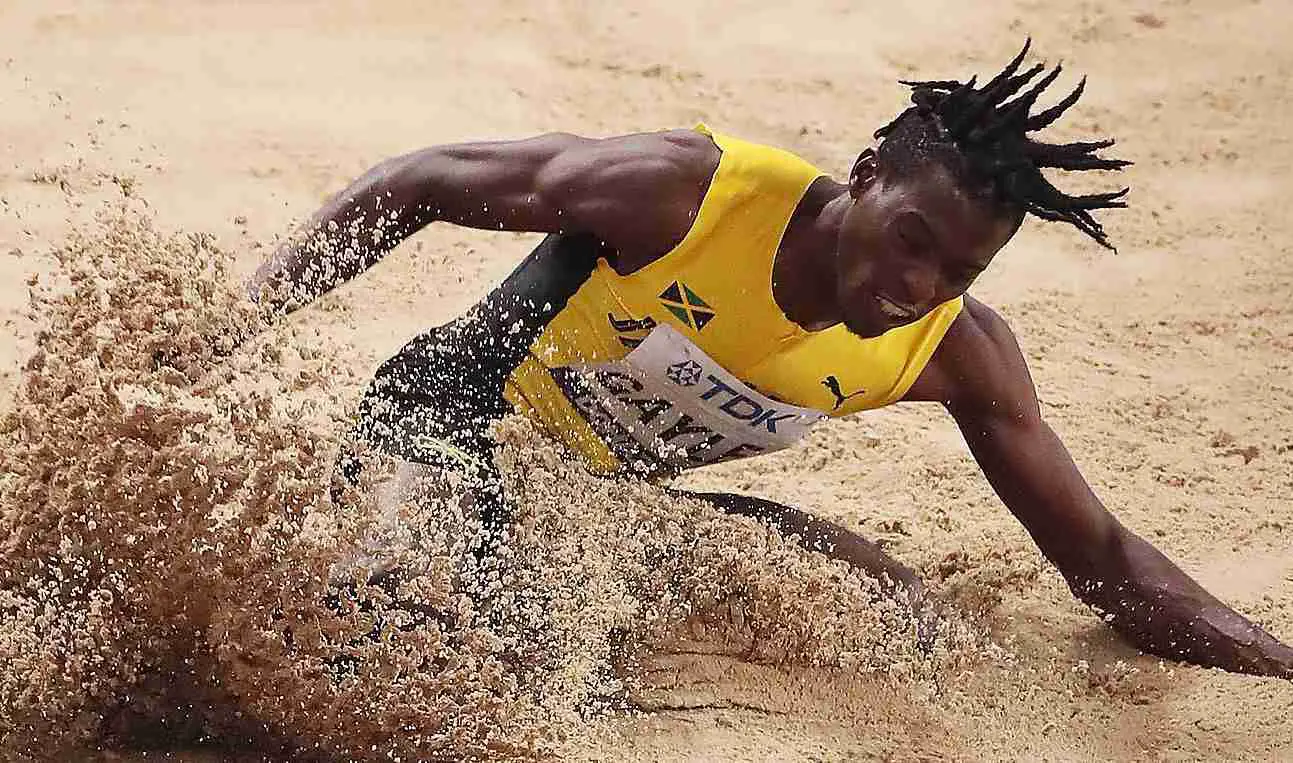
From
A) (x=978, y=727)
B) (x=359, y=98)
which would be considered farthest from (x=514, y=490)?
(x=359, y=98)

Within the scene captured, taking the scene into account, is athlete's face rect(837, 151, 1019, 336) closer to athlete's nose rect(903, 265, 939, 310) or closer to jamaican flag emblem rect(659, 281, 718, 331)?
athlete's nose rect(903, 265, 939, 310)

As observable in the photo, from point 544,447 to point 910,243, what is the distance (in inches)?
28.5

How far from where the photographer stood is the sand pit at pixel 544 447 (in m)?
1.97

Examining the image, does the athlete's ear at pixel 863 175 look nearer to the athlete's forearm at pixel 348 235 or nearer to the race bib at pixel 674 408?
the race bib at pixel 674 408

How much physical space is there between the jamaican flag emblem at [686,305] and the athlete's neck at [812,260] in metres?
0.10

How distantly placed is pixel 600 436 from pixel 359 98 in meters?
2.03

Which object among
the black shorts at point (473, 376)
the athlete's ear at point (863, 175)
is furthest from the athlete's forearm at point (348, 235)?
the athlete's ear at point (863, 175)

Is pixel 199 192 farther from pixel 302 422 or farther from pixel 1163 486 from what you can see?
pixel 1163 486

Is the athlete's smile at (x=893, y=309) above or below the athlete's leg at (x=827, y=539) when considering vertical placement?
above

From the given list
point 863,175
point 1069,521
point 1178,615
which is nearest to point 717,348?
point 863,175

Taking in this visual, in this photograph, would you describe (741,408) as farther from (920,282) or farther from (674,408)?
(920,282)

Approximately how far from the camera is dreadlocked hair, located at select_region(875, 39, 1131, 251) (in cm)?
189

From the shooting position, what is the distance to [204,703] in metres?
2.01

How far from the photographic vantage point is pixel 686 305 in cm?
211
